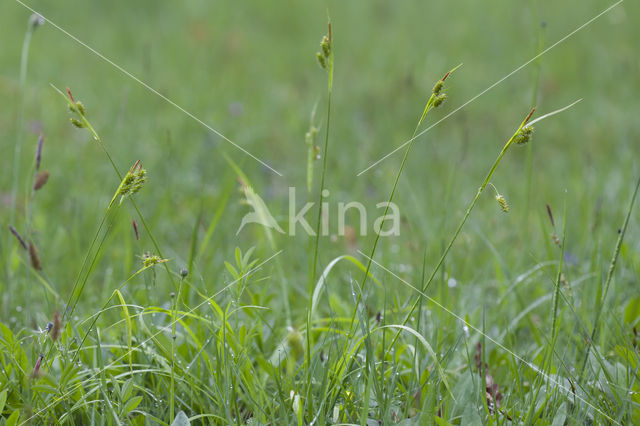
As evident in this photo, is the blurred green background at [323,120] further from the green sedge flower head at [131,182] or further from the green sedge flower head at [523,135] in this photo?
the green sedge flower head at [523,135]

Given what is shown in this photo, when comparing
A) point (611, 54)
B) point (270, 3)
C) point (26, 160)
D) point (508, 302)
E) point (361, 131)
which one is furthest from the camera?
point (270, 3)

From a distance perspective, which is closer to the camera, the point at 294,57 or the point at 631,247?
the point at 631,247

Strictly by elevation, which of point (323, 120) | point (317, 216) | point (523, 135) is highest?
point (523, 135)

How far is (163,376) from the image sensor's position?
119cm

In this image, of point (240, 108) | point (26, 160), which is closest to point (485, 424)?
point (26, 160)

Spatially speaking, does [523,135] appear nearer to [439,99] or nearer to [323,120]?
[439,99]

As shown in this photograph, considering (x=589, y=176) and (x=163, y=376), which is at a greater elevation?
(x=163, y=376)

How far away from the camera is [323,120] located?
5.40ft

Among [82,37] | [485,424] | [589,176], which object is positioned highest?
[82,37]

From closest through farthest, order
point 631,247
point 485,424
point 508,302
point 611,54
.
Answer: point 485,424 < point 508,302 < point 631,247 < point 611,54

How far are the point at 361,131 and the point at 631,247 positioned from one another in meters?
2.07

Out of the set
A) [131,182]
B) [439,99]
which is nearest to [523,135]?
[439,99]

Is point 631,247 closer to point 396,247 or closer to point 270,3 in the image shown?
point 396,247

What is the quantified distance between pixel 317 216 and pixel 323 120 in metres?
0.90
